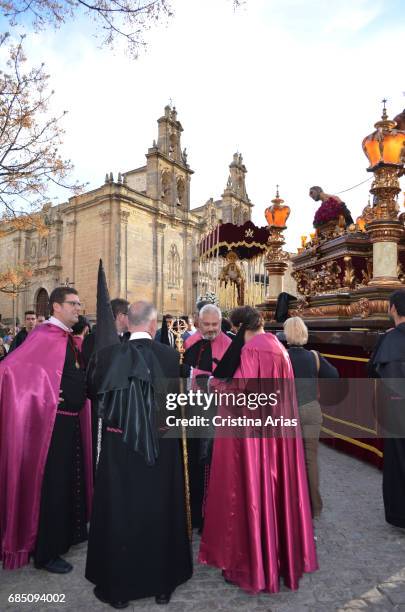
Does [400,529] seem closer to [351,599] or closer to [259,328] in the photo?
[351,599]

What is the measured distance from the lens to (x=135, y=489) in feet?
10.1

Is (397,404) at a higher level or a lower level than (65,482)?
higher

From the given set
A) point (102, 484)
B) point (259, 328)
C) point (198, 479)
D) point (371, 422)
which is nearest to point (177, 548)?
point (102, 484)

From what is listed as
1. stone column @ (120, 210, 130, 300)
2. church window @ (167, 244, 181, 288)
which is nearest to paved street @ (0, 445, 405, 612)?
stone column @ (120, 210, 130, 300)

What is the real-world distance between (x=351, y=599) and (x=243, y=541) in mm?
889

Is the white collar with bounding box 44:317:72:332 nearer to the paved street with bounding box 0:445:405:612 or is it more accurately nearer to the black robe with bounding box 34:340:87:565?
the black robe with bounding box 34:340:87:565

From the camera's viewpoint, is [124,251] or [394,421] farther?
[124,251]

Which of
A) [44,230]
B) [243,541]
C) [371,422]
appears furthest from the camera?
[44,230]

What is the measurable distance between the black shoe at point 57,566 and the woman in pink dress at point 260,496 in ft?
3.85

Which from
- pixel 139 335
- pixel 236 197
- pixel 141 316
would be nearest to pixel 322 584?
pixel 139 335

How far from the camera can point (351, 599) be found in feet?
10.3

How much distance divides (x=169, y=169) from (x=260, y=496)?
115 ft

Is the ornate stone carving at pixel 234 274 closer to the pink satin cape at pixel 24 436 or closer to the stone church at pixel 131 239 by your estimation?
the pink satin cape at pixel 24 436

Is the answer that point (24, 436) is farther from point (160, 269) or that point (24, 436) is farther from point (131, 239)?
point (160, 269)
